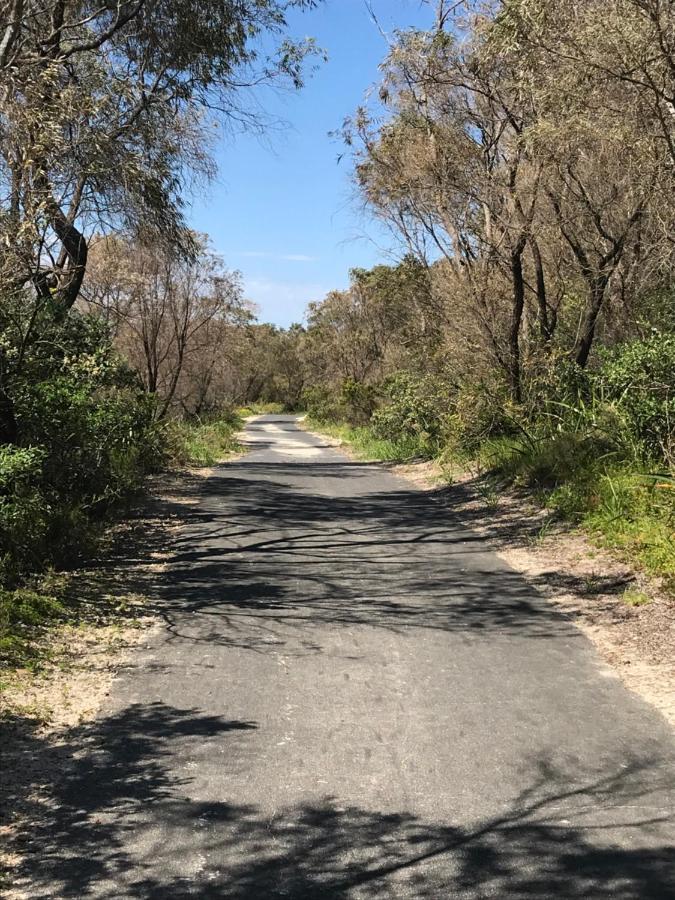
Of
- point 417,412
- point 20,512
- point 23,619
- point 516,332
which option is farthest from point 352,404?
point 23,619

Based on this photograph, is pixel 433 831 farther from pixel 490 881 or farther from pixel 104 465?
pixel 104 465

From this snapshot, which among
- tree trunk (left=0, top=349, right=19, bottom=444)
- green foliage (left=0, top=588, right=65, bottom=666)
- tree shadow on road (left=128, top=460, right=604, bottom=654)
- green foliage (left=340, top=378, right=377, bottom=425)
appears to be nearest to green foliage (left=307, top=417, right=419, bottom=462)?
green foliage (left=340, top=378, right=377, bottom=425)

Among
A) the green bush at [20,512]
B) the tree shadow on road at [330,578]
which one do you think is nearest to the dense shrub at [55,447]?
the green bush at [20,512]

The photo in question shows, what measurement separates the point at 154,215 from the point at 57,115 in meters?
2.98

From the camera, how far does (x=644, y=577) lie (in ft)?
25.0

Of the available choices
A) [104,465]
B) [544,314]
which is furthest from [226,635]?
[544,314]

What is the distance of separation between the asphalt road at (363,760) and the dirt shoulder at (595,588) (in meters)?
0.21

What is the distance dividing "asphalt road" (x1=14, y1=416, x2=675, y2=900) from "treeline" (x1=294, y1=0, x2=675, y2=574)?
9.33ft

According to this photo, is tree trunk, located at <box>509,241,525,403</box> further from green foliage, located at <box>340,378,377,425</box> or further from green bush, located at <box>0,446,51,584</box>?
green foliage, located at <box>340,378,377,425</box>

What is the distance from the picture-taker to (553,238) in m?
14.7

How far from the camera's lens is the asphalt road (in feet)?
10.8

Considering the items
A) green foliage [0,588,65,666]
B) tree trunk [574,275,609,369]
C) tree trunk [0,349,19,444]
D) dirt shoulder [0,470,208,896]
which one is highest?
tree trunk [574,275,609,369]

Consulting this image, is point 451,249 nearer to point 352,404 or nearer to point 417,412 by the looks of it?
point 417,412

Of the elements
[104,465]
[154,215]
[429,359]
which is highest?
[154,215]
